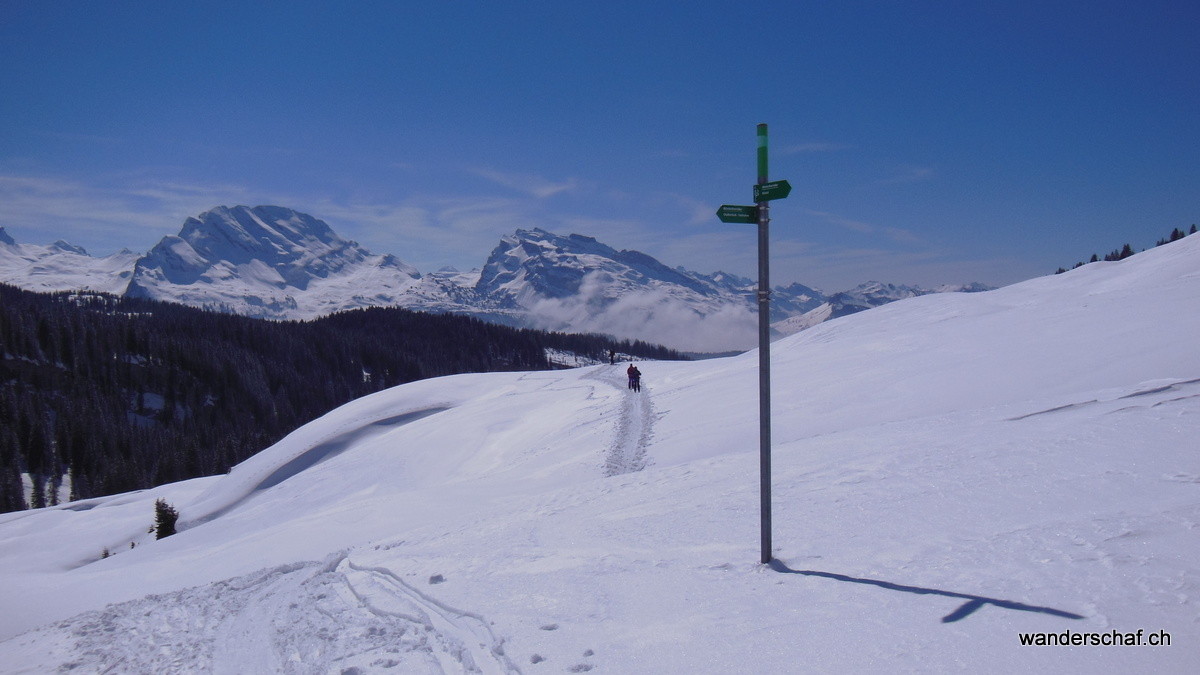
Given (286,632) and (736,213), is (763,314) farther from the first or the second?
(286,632)

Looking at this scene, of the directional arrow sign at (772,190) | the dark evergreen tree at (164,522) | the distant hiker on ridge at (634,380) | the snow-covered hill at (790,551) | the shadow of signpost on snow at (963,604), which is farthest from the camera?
the dark evergreen tree at (164,522)

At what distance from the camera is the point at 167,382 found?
143 m

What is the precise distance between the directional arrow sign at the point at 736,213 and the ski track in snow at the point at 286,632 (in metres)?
5.42

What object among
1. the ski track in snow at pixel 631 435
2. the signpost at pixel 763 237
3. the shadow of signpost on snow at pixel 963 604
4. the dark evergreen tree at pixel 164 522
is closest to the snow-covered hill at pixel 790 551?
the shadow of signpost on snow at pixel 963 604

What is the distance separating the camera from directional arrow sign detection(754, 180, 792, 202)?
707 centimetres

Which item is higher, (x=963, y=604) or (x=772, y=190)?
(x=772, y=190)

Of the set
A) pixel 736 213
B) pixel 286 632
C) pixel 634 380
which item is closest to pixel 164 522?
pixel 634 380

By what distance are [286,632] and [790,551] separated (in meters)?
7.20

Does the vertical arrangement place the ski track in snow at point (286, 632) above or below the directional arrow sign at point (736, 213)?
below

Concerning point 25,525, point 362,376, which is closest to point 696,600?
point 25,525

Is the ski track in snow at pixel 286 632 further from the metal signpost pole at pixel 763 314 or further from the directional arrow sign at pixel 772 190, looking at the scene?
the directional arrow sign at pixel 772 190

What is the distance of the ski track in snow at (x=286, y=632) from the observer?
7461 mm

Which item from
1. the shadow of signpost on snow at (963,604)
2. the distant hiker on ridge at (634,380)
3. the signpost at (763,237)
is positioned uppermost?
the signpost at (763,237)

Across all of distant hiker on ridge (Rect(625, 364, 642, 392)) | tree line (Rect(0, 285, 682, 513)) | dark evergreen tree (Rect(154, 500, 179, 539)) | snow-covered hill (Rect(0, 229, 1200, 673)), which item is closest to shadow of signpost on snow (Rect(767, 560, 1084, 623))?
snow-covered hill (Rect(0, 229, 1200, 673))
